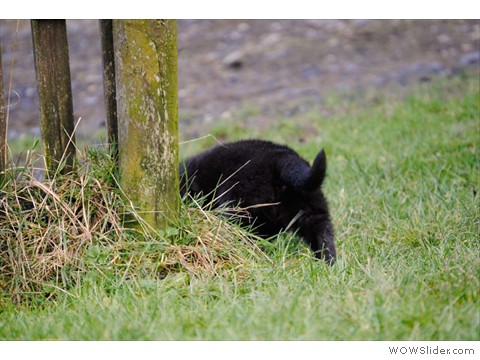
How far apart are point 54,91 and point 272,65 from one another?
528 centimetres

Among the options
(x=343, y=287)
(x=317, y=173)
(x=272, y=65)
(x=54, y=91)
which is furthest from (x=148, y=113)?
(x=272, y=65)

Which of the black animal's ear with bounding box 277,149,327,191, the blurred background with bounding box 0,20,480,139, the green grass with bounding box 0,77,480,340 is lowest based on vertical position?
the green grass with bounding box 0,77,480,340

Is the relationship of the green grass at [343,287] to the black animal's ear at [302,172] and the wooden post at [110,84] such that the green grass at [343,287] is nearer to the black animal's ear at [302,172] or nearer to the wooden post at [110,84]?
the black animal's ear at [302,172]

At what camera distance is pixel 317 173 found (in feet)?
11.4

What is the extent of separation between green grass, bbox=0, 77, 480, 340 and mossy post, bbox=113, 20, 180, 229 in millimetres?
209

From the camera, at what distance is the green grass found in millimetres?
2416

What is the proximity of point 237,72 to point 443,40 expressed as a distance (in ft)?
8.81

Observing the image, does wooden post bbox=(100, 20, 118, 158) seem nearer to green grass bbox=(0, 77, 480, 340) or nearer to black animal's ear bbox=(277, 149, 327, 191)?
green grass bbox=(0, 77, 480, 340)

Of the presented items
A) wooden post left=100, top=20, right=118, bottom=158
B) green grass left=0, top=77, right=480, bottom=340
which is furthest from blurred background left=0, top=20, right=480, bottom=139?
wooden post left=100, top=20, right=118, bottom=158

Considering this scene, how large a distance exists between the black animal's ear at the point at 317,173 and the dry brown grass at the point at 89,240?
0.48 metres

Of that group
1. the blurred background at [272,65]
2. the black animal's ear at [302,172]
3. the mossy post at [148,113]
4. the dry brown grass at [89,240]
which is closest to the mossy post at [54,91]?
the dry brown grass at [89,240]

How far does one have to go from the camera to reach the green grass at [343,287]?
7.93ft
